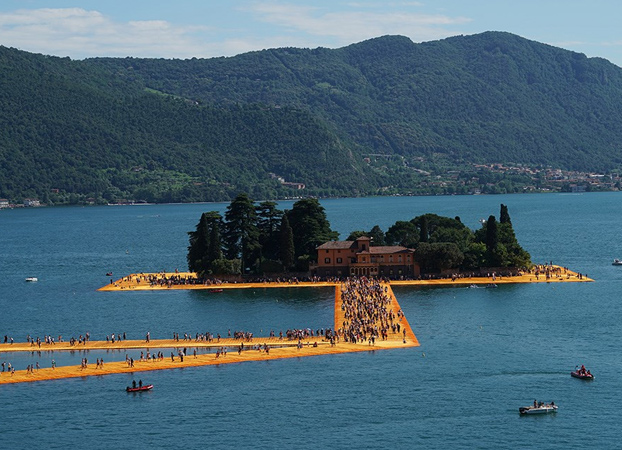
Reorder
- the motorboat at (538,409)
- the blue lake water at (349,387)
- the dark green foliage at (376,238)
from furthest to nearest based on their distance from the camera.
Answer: the dark green foliage at (376,238)
the motorboat at (538,409)
the blue lake water at (349,387)

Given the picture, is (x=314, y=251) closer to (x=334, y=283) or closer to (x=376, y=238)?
(x=334, y=283)

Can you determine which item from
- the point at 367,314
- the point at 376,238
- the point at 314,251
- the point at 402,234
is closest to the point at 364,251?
the point at 314,251

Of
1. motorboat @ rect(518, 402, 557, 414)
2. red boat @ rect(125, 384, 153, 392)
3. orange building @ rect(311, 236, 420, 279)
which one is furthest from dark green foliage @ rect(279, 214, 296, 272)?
motorboat @ rect(518, 402, 557, 414)

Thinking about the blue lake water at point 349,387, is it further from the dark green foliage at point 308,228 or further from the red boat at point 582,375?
the dark green foliage at point 308,228

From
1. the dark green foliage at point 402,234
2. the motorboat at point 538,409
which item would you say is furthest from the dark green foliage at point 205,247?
the motorboat at point 538,409

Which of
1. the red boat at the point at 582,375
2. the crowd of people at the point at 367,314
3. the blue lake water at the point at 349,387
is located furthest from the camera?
the crowd of people at the point at 367,314

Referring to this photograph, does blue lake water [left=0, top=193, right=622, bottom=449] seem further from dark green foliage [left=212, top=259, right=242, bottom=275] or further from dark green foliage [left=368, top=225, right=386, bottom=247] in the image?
dark green foliage [left=368, top=225, right=386, bottom=247]

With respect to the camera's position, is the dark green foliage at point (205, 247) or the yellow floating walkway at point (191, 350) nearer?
the yellow floating walkway at point (191, 350)

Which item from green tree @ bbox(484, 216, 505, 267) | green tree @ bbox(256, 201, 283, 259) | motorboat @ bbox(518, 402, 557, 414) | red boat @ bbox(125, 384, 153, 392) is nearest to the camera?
motorboat @ bbox(518, 402, 557, 414)
